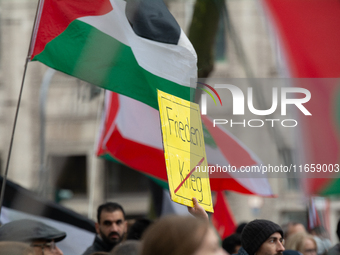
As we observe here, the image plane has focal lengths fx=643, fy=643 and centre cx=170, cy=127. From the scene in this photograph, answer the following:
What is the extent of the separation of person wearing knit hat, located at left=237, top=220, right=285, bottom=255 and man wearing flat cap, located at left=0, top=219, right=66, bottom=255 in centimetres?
116

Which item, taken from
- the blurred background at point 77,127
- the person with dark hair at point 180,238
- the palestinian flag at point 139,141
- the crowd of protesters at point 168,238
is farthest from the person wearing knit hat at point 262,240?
the blurred background at point 77,127

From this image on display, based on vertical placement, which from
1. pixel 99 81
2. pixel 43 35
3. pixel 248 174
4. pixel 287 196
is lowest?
pixel 287 196

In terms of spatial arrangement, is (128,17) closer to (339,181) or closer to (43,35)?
(43,35)

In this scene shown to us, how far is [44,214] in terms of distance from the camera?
6.07 metres

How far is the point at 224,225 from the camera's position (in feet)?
25.7

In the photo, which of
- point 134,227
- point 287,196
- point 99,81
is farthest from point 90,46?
point 287,196

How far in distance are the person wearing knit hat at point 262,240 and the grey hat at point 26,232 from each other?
117 cm

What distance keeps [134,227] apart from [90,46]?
4.63ft

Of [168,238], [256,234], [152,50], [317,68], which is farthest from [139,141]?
[168,238]

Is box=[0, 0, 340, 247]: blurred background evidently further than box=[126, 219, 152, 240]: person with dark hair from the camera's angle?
Yes

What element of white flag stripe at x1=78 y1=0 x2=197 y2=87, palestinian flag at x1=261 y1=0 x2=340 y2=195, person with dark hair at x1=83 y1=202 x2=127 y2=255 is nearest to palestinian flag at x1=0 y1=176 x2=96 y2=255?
person with dark hair at x1=83 y1=202 x2=127 y2=255

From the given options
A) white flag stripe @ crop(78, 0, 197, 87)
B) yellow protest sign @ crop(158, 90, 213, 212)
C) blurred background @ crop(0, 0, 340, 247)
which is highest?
white flag stripe @ crop(78, 0, 197, 87)

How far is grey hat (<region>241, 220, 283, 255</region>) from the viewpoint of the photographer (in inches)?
143

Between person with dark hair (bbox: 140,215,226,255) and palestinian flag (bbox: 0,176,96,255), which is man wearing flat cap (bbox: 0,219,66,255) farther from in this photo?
person with dark hair (bbox: 140,215,226,255)
